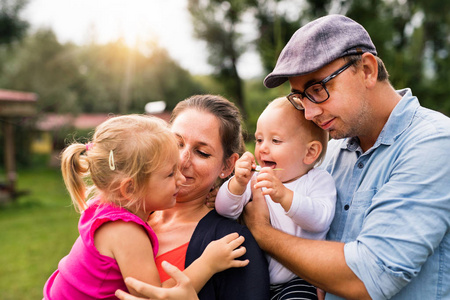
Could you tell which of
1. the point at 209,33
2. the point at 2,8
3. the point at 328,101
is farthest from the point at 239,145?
the point at 2,8

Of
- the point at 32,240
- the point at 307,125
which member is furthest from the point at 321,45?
the point at 32,240

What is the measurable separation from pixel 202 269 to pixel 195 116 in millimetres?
902

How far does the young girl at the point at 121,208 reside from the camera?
192 cm

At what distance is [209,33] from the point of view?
19469 millimetres

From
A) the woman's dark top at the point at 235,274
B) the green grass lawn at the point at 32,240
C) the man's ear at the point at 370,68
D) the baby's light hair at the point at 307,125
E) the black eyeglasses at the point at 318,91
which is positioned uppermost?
A: the man's ear at the point at 370,68

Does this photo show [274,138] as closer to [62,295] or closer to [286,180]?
[286,180]

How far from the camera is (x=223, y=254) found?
202 centimetres

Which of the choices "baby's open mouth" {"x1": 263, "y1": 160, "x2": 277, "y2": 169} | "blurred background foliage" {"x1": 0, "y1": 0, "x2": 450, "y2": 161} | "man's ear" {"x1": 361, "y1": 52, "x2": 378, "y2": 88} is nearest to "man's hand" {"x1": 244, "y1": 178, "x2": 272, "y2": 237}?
"baby's open mouth" {"x1": 263, "y1": 160, "x2": 277, "y2": 169}

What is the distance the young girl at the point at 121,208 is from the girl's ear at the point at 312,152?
2.23 feet

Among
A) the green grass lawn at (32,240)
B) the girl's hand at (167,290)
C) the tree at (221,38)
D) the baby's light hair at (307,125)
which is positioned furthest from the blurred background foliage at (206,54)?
the girl's hand at (167,290)

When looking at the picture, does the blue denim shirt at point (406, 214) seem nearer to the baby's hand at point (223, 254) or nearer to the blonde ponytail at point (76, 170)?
the baby's hand at point (223, 254)

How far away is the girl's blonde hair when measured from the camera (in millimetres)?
2029

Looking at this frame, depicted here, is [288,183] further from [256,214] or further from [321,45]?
[321,45]

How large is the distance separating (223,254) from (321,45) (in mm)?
1175
